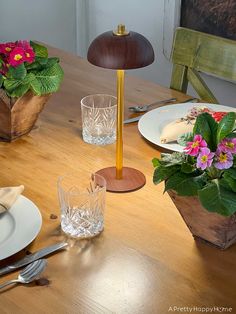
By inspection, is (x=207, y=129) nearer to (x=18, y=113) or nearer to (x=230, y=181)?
(x=230, y=181)

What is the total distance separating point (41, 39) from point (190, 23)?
94cm

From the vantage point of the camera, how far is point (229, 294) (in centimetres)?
91

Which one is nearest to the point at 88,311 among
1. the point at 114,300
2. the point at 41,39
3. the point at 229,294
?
the point at 114,300

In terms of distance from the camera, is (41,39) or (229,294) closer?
(229,294)

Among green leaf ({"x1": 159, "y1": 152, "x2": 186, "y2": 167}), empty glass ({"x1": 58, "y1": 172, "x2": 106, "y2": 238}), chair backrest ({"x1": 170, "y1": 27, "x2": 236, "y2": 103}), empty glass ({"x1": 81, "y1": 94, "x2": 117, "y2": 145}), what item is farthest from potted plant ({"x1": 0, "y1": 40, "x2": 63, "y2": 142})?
chair backrest ({"x1": 170, "y1": 27, "x2": 236, "y2": 103})

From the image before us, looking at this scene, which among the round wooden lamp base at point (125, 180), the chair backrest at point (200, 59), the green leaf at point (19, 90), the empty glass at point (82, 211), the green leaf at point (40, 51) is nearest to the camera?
the empty glass at point (82, 211)

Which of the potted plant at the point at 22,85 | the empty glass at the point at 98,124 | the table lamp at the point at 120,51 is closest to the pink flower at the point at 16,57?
the potted plant at the point at 22,85

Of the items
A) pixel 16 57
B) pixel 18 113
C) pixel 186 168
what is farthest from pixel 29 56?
pixel 186 168

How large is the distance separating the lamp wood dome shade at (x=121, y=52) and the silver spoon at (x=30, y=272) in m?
0.38

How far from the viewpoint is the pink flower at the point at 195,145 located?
962mm

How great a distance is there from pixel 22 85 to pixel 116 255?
1.81 feet

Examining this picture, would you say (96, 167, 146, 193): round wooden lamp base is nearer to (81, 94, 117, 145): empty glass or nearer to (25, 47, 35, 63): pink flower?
(81, 94, 117, 145): empty glass

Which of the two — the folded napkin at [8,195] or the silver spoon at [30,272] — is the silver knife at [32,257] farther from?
the folded napkin at [8,195]

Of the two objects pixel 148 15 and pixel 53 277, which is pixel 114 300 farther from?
pixel 148 15
